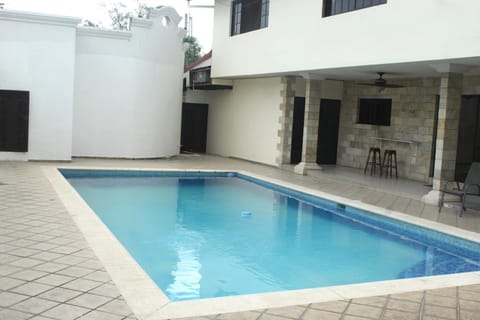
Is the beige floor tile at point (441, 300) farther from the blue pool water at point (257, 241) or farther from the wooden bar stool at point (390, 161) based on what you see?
the wooden bar stool at point (390, 161)

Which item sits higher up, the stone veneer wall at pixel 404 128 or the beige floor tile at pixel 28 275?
the stone veneer wall at pixel 404 128

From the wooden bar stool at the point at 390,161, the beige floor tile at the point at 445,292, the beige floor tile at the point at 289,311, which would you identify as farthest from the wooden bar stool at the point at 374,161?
the beige floor tile at the point at 289,311

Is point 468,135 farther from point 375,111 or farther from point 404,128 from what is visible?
point 375,111

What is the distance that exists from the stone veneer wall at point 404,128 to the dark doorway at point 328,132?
49 cm

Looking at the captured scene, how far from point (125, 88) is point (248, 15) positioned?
448 cm

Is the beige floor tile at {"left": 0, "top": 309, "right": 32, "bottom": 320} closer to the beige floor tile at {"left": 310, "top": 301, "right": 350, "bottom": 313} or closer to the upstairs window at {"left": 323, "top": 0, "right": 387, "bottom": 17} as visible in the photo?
the beige floor tile at {"left": 310, "top": 301, "right": 350, "bottom": 313}

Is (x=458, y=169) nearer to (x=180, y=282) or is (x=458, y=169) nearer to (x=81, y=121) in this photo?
(x=180, y=282)

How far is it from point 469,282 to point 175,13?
41.9 feet

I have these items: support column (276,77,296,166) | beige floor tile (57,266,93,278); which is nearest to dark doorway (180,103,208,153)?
support column (276,77,296,166)

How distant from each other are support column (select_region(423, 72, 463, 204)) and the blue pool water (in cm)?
191

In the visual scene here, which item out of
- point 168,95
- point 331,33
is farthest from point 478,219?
point 168,95

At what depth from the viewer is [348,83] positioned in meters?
16.4

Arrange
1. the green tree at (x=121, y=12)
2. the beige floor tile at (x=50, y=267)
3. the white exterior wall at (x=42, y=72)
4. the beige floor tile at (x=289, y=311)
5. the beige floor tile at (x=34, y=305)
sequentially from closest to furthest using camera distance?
the beige floor tile at (x=34, y=305) → the beige floor tile at (x=289, y=311) → the beige floor tile at (x=50, y=267) → the white exterior wall at (x=42, y=72) → the green tree at (x=121, y=12)

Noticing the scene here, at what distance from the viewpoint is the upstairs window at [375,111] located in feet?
48.3
